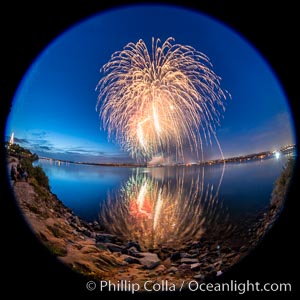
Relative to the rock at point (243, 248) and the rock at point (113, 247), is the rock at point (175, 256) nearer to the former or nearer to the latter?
the rock at point (113, 247)

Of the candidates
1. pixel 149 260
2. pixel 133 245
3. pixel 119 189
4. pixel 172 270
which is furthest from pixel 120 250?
pixel 119 189

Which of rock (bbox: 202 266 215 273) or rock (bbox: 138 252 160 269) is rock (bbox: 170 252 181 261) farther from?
rock (bbox: 202 266 215 273)

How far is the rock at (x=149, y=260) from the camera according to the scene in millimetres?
3650

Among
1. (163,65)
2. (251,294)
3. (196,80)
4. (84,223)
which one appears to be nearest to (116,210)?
(84,223)

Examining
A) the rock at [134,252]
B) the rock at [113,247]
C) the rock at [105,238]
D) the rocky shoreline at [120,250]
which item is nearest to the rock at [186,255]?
the rocky shoreline at [120,250]

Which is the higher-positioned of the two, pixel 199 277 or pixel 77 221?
pixel 77 221

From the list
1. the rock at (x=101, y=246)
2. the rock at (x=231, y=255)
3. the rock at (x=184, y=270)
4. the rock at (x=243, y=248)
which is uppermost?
the rock at (x=243, y=248)

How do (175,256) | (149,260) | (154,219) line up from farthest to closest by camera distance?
1. (154,219)
2. (175,256)
3. (149,260)

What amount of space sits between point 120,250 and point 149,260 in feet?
2.20

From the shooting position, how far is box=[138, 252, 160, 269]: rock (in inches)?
144

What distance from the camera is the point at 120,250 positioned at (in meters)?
3.93

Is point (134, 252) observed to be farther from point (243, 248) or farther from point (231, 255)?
point (243, 248)

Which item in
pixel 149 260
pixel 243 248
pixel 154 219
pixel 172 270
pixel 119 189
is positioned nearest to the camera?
pixel 172 270

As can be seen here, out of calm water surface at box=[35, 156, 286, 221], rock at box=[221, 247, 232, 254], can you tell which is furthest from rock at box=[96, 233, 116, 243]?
rock at box=[221, 247, 232, 254]
